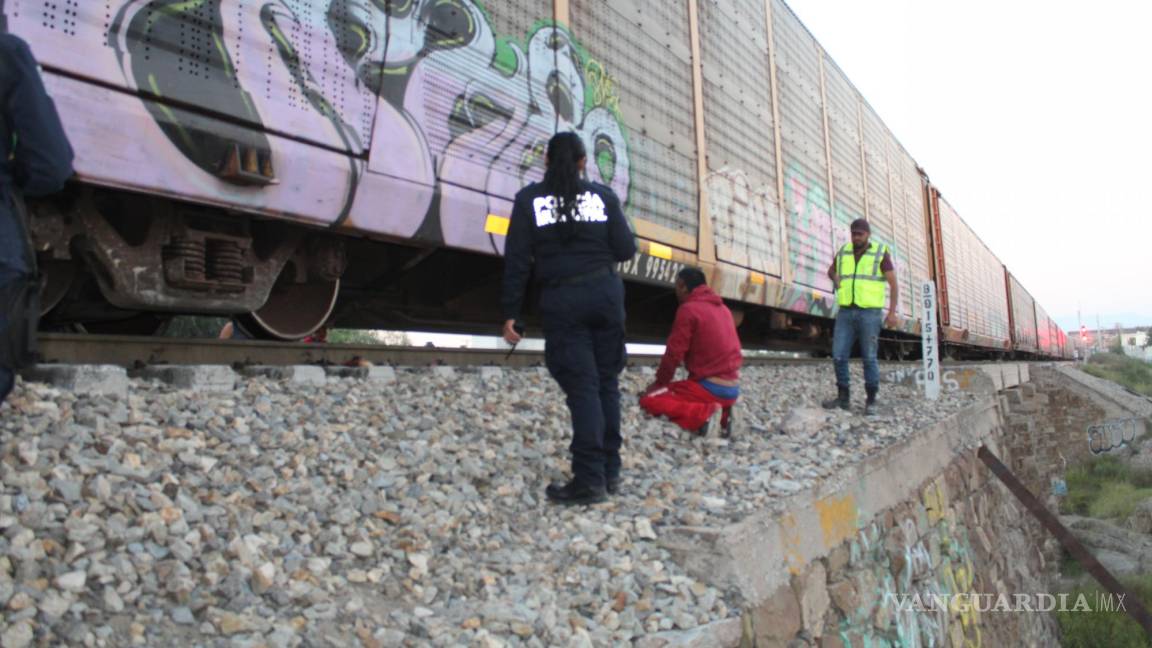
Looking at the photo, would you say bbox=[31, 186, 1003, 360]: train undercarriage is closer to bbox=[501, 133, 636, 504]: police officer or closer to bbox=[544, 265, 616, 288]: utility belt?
bbox=[501, 133, 636, 504]: police officer

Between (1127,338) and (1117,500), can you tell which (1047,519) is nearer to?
(1117,500)

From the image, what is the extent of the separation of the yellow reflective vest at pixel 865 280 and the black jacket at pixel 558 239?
3.68 m

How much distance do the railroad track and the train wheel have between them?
370 millimetres

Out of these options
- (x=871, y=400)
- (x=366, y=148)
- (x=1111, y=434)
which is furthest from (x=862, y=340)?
(x=1111, y=434)

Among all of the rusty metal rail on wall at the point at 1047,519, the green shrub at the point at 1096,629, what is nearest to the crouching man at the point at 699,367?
the rusty metal rail on wall at the point at 1047,519

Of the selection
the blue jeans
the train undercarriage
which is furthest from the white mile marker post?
the train undercarriage

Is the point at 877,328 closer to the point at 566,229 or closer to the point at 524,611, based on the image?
the point at 566,229

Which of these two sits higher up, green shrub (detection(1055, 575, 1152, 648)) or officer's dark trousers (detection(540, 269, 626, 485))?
officer's dark trousers (detection(540, 269, 626, 485))

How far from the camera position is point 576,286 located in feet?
10.6

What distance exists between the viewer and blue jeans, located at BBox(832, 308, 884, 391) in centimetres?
637

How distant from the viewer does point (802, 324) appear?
10898mm

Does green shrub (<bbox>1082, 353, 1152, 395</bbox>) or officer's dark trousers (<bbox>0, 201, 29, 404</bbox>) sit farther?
green shrub (<bbox>1082, 353, 1152, 395</bbox>)

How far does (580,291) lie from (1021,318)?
117 feet

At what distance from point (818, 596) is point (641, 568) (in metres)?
1.04
